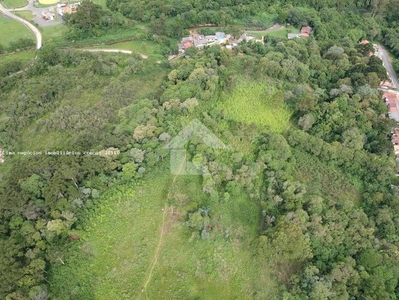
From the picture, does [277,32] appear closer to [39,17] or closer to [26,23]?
[39,17]

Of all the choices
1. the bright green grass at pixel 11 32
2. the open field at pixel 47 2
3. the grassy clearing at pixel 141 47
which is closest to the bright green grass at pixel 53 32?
the bright green grass at pixel 11 32

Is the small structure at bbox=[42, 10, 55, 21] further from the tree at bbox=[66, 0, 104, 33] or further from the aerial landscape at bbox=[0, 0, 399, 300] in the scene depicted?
the tree at bbox=[66, 0, 104, 33]

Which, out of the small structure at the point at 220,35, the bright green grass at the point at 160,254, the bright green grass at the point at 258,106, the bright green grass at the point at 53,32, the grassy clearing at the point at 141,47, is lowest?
the bright green grass at the point at 160,254

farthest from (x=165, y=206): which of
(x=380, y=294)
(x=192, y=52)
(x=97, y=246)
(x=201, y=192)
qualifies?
(x=192, y=52)

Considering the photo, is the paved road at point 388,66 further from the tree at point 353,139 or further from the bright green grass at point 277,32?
the tree at point 353,139

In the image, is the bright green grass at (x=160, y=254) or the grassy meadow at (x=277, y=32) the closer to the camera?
the bright green grass at (x=160, y=254)
